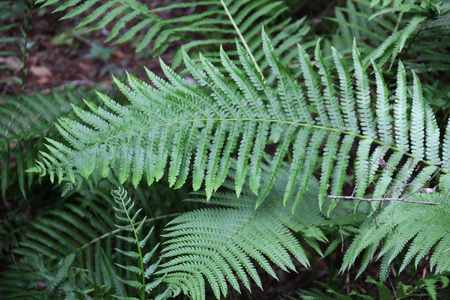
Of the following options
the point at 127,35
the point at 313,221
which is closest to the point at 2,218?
the point at 127,35

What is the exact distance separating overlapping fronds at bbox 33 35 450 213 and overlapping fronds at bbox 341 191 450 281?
0.28ft

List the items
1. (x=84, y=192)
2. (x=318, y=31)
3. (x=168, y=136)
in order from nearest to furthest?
(x=168, y=136), (x=84, y=192), (x=318, y=31)

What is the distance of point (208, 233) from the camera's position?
1669 mm

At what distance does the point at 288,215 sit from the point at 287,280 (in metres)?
0.98

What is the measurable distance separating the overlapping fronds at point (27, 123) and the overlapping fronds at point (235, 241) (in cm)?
112

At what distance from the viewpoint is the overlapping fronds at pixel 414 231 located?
1.42m

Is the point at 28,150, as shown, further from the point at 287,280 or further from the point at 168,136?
the point at 287,280

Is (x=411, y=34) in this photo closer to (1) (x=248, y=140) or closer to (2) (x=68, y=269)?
(1) (x=248, y=140)

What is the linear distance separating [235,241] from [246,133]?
434mm

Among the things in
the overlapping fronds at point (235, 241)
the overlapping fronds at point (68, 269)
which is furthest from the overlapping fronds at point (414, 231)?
the overlapping fronds at point (68, 269)

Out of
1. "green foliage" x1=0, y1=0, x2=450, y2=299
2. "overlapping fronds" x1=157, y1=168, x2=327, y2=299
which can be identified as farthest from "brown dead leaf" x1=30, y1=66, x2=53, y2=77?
"overlapping fronds" x1=157, y1=168, x2=327, y2=299

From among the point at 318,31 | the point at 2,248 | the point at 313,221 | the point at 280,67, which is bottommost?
the point at 313,221

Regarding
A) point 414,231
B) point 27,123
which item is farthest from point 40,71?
point 414,231

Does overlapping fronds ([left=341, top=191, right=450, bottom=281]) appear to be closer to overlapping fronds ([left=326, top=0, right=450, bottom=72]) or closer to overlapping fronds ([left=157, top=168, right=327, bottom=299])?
overlapping fronds ([left=157, top=168, right=327, bottom=299])
